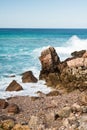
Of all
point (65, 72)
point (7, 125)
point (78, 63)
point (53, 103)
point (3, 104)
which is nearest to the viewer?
point (7, 125)

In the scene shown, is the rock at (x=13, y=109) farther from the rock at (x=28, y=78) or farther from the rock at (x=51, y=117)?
the rock at (x=28, y=78)

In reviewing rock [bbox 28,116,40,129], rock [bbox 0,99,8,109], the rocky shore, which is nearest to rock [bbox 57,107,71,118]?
the rocky shore

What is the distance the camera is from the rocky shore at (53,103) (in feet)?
43.2

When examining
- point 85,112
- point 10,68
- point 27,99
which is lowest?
point 10,68

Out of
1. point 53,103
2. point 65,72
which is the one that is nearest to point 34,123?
point 53,103

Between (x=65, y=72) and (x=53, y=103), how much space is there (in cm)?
444

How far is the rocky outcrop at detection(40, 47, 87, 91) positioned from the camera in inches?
796

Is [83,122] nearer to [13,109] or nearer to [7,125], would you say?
[7,125]

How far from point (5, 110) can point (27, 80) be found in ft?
21.7

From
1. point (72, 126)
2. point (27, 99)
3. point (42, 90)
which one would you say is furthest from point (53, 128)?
point (42, 90)

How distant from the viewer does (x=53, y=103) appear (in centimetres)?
1703

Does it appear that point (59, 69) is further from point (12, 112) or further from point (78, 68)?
point (12, 112)

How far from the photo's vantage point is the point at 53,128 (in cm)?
1266

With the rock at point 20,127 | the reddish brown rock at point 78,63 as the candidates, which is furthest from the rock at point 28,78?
the rock at point 20,127
